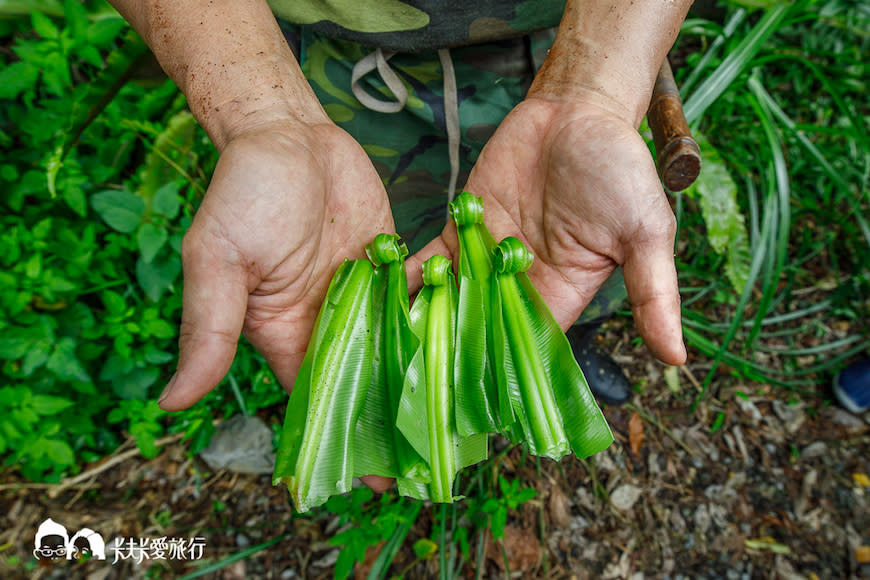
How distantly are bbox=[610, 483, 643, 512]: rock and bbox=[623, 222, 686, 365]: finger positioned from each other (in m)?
1.30

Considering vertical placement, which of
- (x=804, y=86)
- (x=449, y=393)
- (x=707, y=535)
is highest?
(x=804, y=86)

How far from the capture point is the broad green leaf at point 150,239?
2314 millimetres

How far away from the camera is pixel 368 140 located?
2469 millimetres

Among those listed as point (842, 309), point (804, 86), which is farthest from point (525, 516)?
point (804, 86)

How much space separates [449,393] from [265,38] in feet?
4.33

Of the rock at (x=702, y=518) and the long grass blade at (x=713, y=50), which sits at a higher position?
the long grass blade at (x=713, y=50)

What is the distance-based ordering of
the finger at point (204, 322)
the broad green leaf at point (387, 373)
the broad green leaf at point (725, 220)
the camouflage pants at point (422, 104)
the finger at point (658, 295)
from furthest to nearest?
the broad green leaf at point (725, 220) < the camouflage pants at point (422, 104) < the broad green leaf at point (387, 373) < the finger at point (658, 295) < the finger at point (204, 322)

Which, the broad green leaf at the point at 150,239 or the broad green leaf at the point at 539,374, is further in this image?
the broad green leaf at the point at 150,239

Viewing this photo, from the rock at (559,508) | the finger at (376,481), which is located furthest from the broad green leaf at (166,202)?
the rock at (559,508)

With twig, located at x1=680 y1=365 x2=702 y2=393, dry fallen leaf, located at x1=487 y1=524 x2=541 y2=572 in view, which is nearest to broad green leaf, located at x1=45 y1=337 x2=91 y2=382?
dry fallen leaf, located at x1=487 y1=524 x2=541 y2=572

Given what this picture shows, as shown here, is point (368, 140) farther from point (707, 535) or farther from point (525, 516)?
point (707, 535)
